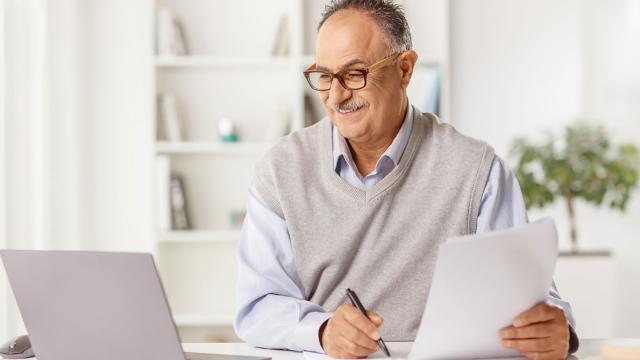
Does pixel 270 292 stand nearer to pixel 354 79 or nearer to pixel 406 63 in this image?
pixel 354 79

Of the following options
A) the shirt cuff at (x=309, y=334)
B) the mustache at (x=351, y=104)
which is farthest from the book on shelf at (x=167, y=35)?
the shirt cuff at (x=309, y=334)

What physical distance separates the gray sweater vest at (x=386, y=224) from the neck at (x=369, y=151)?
0.21 ft

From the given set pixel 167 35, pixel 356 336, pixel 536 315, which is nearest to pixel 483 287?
pixel 536 315

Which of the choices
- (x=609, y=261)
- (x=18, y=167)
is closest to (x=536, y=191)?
(x=609, y=261)

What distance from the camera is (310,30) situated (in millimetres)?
4211

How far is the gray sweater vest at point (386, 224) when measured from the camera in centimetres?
186

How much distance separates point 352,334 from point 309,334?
0.46 feet

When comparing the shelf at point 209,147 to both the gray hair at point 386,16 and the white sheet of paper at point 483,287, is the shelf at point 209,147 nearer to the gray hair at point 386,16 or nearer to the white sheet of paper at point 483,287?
the gray hair at point 386,16

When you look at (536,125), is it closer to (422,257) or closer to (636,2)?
(636,2)

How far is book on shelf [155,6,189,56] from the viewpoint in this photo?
13.5 ft

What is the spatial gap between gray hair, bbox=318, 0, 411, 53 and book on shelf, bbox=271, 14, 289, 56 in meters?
2.24

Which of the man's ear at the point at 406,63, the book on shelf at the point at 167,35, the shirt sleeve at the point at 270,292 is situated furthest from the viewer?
the book on shelf at the point at 167,35

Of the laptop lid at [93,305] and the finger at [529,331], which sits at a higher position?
the laptop lid at [93,305]

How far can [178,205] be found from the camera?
4.12 meters
